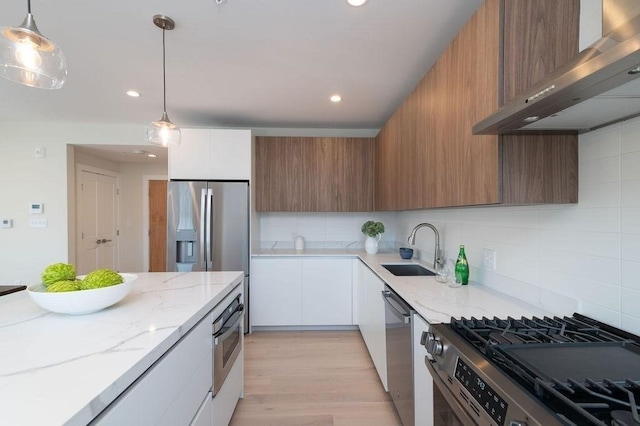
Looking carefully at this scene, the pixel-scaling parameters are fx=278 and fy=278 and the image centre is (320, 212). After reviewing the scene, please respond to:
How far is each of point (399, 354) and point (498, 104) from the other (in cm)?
137

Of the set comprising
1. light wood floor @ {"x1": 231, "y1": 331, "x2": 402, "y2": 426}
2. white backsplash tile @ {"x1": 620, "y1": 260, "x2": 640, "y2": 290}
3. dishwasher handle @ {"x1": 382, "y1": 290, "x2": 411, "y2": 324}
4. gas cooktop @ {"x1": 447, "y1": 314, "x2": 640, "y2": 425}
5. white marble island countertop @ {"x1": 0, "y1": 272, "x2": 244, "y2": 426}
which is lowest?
light wood floor @ {"x1": 231, "y1": 331, "x2": 402, "y2": 426}

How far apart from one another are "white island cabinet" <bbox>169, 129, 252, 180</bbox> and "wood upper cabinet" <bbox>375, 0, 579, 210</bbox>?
2072 millimetres

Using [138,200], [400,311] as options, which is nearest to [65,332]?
[400,311]

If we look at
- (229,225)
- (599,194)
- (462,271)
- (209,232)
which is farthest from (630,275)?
(209,232)

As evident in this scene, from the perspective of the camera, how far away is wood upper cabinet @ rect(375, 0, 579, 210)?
40.1 inches

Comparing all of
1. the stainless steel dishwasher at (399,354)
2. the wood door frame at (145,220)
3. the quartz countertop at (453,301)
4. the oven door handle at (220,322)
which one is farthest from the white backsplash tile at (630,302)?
the wood door frame at (145,220)

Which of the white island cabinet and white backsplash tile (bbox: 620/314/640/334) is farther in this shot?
the white island cabinet

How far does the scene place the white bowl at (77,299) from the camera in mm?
1013

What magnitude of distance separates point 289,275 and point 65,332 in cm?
230

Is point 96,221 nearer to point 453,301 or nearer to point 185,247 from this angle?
point 185,247

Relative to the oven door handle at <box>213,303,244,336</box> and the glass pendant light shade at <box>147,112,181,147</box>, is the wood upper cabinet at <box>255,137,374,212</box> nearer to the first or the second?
the glass pendant light shade at <box>147,112,181,147</box>

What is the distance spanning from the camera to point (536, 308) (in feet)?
4.42

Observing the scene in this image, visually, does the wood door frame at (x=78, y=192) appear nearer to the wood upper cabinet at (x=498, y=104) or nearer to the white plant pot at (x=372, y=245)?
the white plant pot at (x=372, y=245)

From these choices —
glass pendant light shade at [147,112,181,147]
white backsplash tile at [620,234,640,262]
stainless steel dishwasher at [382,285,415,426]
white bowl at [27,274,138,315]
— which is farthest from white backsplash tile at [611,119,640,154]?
glass pendant light shade at [147,112,181,147]
